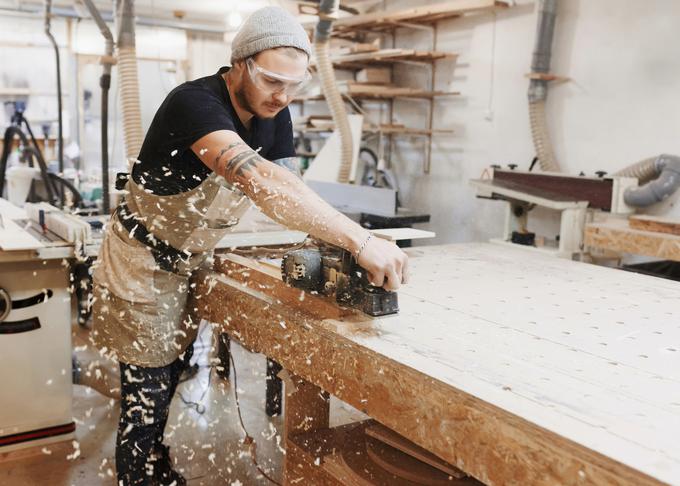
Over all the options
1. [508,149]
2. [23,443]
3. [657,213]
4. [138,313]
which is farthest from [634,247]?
[23,443]

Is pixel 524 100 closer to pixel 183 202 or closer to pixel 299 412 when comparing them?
pixel 183 202

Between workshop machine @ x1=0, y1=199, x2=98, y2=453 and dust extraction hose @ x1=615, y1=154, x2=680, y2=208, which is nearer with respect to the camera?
workshop machine @ x1=0, y1=199, x2=98, y2=453

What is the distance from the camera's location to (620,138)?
3.95 metres

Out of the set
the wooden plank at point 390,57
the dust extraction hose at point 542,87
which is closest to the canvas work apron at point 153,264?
the dust extraction hose at point 542,87

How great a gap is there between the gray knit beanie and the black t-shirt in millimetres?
150

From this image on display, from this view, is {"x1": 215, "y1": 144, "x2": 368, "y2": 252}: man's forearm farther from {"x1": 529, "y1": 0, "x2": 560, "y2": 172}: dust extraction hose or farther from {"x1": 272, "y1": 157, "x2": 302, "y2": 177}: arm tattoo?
{"x1": 529, "y1": 0, "x2": 560, "y2": 172}: dust extraction hose

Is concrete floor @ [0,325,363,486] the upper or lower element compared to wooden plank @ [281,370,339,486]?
lower

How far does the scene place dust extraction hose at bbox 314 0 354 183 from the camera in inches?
130

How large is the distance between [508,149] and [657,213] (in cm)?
125

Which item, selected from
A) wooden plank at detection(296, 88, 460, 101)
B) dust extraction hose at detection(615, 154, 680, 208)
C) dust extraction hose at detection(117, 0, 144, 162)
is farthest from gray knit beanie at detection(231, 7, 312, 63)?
wooden plank at detection(296, 88, 460, 101)

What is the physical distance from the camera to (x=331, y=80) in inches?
161

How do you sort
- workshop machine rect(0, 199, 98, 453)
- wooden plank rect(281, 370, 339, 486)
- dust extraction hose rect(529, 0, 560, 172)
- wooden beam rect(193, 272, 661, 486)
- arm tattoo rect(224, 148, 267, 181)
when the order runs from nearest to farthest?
wooden beam rect(193, 272, 661, 486) < arm tattoo rect(224, 148, 267, 181) < wooden plank rect(281, 370, 339, 486) < workshop machine rect(0, 199, 98, 453) < dust extraction hose rect(529, 0, 560, 172)

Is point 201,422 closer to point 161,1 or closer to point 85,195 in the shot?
point 85,195

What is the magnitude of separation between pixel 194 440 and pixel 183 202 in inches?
47.6
